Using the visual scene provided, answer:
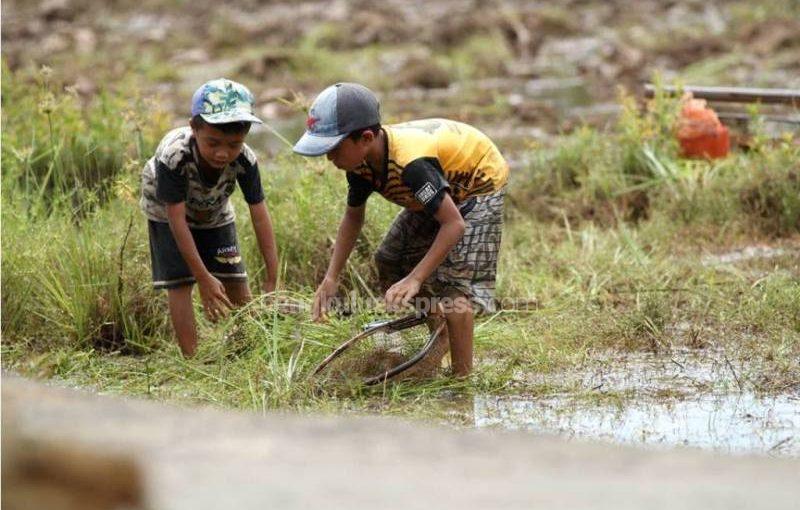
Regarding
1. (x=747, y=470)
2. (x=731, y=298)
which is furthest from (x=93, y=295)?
(x=747, y=470)

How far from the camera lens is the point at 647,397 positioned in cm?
450

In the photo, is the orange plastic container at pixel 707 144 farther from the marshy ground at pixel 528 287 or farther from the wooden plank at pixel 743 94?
the wooden plank at pixel 743 94

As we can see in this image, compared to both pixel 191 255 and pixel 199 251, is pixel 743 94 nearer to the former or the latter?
pixel 199 251

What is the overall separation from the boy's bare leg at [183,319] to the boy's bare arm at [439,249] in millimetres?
960

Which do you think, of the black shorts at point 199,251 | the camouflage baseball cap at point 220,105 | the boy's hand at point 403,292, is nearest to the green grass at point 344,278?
the black shorts at point 199,251

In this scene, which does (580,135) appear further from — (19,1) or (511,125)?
(19,1)

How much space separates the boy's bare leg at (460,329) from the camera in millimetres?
4570

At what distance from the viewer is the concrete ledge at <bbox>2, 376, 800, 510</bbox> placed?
213cm

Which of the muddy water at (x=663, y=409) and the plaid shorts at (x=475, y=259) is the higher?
the plaid shorts at (x=475, y=259)

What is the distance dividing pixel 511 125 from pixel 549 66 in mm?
4652

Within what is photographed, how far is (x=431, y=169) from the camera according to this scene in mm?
4332

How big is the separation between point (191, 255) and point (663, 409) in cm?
163

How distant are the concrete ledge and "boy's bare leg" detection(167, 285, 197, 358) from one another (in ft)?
7.84

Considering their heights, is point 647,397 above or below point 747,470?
below
